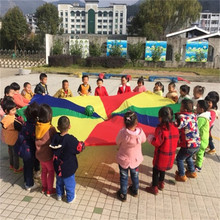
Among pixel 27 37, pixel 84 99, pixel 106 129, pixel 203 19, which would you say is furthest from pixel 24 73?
pixel 203 19

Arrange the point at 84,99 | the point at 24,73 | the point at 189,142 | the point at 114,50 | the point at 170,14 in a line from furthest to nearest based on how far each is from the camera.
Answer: the point at 170,14, the point at 114,50, the point at 24,73, the point at 84,99, the point at 189,142

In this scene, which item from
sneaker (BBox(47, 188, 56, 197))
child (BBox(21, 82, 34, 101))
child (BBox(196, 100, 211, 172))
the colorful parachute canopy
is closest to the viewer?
sneaker (BBox(47, 188, 56, 197))

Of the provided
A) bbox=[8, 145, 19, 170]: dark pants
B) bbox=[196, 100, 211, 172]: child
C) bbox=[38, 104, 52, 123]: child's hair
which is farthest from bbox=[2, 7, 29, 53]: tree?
bbox=[196, 100, 211, 172]: child

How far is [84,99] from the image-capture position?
490 cm

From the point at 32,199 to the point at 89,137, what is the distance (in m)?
1.11

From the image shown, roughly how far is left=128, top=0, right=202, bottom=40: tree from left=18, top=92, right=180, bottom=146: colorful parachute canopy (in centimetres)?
2814

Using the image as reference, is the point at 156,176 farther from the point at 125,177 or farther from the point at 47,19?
the point at 47,19

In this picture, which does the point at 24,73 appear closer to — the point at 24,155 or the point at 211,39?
the point at 24,155

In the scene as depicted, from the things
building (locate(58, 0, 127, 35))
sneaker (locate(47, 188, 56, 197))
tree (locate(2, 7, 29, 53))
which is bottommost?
sneaker (locate(47, 188, 56, 197))

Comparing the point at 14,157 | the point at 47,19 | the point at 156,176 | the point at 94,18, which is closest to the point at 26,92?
the point at 14,157

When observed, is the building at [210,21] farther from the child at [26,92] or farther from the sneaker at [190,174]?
the sneaker at [190,174]

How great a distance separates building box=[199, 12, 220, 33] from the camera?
9031cm

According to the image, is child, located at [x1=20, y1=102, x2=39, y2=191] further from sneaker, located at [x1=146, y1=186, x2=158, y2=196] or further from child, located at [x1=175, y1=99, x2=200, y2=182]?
child, located at [x1=175, y1=99, x2=200, y2=182]

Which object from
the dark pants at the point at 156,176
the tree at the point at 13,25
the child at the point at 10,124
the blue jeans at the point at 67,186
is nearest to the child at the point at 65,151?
the blue jeans at the point at 67,186
